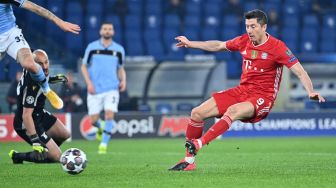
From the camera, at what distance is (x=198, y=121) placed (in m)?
10.6

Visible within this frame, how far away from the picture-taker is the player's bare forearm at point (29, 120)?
1137 cm

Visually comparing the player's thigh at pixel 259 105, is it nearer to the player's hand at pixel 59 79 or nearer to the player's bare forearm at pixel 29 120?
the player's hand at pixel 59 79

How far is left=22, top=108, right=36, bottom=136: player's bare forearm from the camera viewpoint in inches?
448

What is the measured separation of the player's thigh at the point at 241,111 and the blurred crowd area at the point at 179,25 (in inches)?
514

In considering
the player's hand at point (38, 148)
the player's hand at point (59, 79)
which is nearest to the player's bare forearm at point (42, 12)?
the player's hand at point (59, 79)

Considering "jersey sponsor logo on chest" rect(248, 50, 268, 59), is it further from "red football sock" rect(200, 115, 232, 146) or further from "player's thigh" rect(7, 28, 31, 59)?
"player's thigh" rect(7, 28, 31, 59)

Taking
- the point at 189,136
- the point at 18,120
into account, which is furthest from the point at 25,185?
the point at 18,120

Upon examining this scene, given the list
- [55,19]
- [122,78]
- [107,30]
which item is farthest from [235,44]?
[122,78]

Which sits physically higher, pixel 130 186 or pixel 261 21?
pixel 261 21

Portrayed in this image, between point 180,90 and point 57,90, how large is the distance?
390 cm

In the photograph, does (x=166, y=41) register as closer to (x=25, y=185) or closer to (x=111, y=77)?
(x=111, y=77)

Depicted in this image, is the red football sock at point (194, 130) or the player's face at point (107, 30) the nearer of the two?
the red football sock at point (194, 130)

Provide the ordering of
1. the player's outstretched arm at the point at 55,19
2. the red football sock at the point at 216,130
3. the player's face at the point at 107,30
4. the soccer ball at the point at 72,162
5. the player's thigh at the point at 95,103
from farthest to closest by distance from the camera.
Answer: the player's thigh at the point at 95,103, the player's face at the point at 107,30, the player's outstretched arm at the point at 55,19, the red football sock at the point at 216,130, the soccer ball at the point at 72,162

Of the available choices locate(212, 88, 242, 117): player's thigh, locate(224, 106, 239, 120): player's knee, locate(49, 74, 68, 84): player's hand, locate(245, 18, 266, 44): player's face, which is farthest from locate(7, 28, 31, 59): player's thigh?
locate(245, 18, 266, 44): player's face
